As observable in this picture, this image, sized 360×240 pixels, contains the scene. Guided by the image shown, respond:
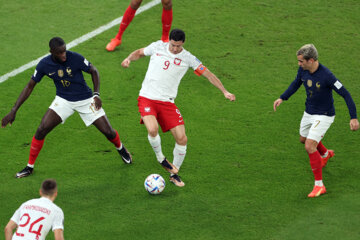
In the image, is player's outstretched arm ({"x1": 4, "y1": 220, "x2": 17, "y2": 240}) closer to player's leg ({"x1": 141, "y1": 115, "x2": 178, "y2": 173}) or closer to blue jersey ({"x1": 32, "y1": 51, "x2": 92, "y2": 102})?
player's leg ({"x1": 141, "y1": 115, "x2": 178, "y2": 173})

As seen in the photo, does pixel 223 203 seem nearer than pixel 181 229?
No

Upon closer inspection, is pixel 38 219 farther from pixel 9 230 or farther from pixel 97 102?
pixel 97 102

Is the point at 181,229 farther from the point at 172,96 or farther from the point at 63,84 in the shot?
the point at 63,84

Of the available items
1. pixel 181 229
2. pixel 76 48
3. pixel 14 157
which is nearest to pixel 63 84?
pixel 14 157

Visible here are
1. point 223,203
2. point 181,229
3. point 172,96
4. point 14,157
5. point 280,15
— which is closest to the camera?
point 181,229

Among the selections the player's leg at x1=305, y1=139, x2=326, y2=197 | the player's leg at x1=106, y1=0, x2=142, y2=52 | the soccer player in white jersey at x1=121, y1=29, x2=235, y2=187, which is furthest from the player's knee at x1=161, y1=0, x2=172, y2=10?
the player's leg at x1=305, y1=139, x2=326, y2=197

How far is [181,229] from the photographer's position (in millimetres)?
8008

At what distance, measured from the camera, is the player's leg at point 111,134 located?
30.5 feet

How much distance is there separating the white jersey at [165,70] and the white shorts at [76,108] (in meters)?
0.81

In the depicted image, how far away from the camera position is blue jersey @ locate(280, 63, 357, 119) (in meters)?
8.48

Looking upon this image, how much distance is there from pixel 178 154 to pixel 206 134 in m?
1.52

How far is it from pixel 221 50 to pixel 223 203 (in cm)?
506

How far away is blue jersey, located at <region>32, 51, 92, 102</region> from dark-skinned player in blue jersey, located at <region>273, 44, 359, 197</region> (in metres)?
3.14

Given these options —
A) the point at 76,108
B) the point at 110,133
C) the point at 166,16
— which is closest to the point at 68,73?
the point at 76,108
